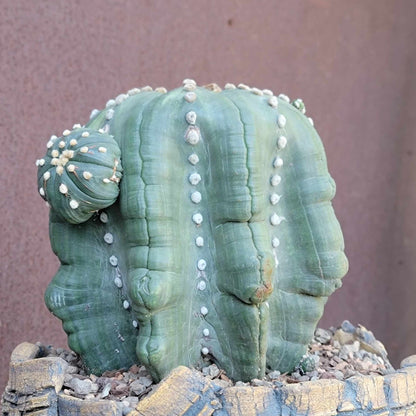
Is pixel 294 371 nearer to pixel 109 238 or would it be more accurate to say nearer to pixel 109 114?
pixel 109 238

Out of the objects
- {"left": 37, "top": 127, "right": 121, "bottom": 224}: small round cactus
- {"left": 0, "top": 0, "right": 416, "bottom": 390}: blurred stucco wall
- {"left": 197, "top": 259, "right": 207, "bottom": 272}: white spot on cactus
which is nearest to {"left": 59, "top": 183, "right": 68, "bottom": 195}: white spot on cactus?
{"left": 37, "top": 127, "right": 121, "bottom": 224}: small round cactus

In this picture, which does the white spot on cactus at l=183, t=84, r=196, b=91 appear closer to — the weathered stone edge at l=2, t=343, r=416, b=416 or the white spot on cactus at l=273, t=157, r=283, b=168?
the white spot on cactus at l=273, t=157, r=283, b=168

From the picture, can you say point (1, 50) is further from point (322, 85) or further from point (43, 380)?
point (322, 85)

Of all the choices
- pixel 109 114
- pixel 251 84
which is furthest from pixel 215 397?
pixel 251 84

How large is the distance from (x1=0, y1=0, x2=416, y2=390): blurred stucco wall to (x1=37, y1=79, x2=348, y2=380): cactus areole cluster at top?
0.69 metres

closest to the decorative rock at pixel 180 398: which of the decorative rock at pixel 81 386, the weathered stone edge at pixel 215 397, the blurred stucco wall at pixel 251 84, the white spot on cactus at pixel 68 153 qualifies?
the weathered stone edge at pixel 215 397

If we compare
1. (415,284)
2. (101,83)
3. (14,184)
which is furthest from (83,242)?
(415,284)

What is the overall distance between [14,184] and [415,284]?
1732 millimetres

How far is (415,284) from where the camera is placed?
2.74 metres

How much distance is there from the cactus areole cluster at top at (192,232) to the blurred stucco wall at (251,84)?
69 cm

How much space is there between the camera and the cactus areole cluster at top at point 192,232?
984 millimetres

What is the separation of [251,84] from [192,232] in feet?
4.30

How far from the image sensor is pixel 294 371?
112 cm

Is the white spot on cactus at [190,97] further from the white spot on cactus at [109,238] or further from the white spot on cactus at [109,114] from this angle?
the white spot on cactus at [109,238]
